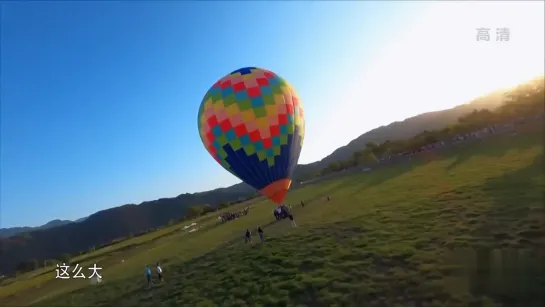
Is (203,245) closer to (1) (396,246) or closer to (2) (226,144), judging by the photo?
(2) (226,144)

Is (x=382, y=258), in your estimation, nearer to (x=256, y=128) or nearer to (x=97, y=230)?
(x=256, y=128)

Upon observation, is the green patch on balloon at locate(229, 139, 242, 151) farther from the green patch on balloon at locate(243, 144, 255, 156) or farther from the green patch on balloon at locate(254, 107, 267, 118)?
the green patch on balloon at locate(254, 107, 267, 118)

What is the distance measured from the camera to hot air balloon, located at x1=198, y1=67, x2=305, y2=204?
2366 centimetres

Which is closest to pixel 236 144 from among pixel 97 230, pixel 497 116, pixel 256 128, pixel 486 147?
pixel 256 128

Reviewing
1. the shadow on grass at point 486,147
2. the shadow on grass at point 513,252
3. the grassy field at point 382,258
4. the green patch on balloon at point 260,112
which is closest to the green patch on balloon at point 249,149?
the green patch on balloon at point 260,112

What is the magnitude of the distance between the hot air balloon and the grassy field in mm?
4264

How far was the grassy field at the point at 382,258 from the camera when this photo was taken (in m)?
13.3

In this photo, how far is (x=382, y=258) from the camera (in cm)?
1669

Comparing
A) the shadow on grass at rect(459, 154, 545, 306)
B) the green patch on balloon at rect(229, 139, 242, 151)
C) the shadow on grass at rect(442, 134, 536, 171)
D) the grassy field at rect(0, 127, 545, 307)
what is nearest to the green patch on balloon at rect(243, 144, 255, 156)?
the green patch on balloon at rect(229, 139, 242, 151)

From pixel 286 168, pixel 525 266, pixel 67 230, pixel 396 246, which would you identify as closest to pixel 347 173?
pixel 286 168

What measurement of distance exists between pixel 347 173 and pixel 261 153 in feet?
122

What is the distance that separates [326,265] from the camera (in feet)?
57.3

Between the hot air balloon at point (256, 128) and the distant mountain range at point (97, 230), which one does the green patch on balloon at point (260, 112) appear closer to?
the hot air balloon at point (256, 128)

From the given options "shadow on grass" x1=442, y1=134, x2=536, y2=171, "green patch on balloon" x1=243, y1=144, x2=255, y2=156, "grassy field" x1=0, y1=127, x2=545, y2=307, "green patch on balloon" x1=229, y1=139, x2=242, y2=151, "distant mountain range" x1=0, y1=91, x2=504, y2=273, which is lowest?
"distant mountain range" x1=0, y1=91, x2=504, y2=273
